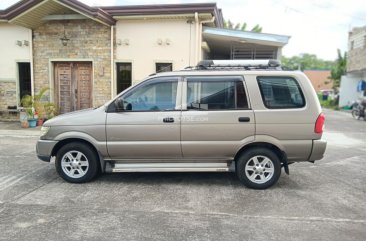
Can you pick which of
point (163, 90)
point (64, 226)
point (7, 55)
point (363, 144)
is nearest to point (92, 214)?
point (64, 226)

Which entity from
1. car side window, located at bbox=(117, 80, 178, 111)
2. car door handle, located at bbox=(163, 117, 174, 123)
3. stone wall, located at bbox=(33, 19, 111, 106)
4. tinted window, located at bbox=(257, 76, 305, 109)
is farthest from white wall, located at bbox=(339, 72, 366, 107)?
car door handle, located at bbox=(163, 117, 174, 123)

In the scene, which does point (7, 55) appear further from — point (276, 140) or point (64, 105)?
point (276, 140)

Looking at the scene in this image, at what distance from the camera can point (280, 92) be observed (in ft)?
17.0

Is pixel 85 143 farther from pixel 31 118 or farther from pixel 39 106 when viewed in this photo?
pixel 39 106

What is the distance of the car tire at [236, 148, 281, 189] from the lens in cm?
519

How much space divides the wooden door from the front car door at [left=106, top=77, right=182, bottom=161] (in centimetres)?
728

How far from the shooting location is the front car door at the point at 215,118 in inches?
203

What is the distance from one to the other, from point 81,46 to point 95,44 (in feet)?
1.77

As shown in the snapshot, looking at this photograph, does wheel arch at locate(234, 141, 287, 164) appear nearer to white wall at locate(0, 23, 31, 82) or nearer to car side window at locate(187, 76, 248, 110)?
car side window at locate(187, 76, 248, 110)

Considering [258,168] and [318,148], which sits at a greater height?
[318,148]

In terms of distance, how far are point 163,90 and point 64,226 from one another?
2562 mm

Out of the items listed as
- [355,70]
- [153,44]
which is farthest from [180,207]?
[355,70]

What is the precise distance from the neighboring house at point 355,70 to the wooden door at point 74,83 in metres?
18.4

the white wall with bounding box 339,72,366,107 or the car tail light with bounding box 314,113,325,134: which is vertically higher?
the white wall with bounding box 339,72,366,107
